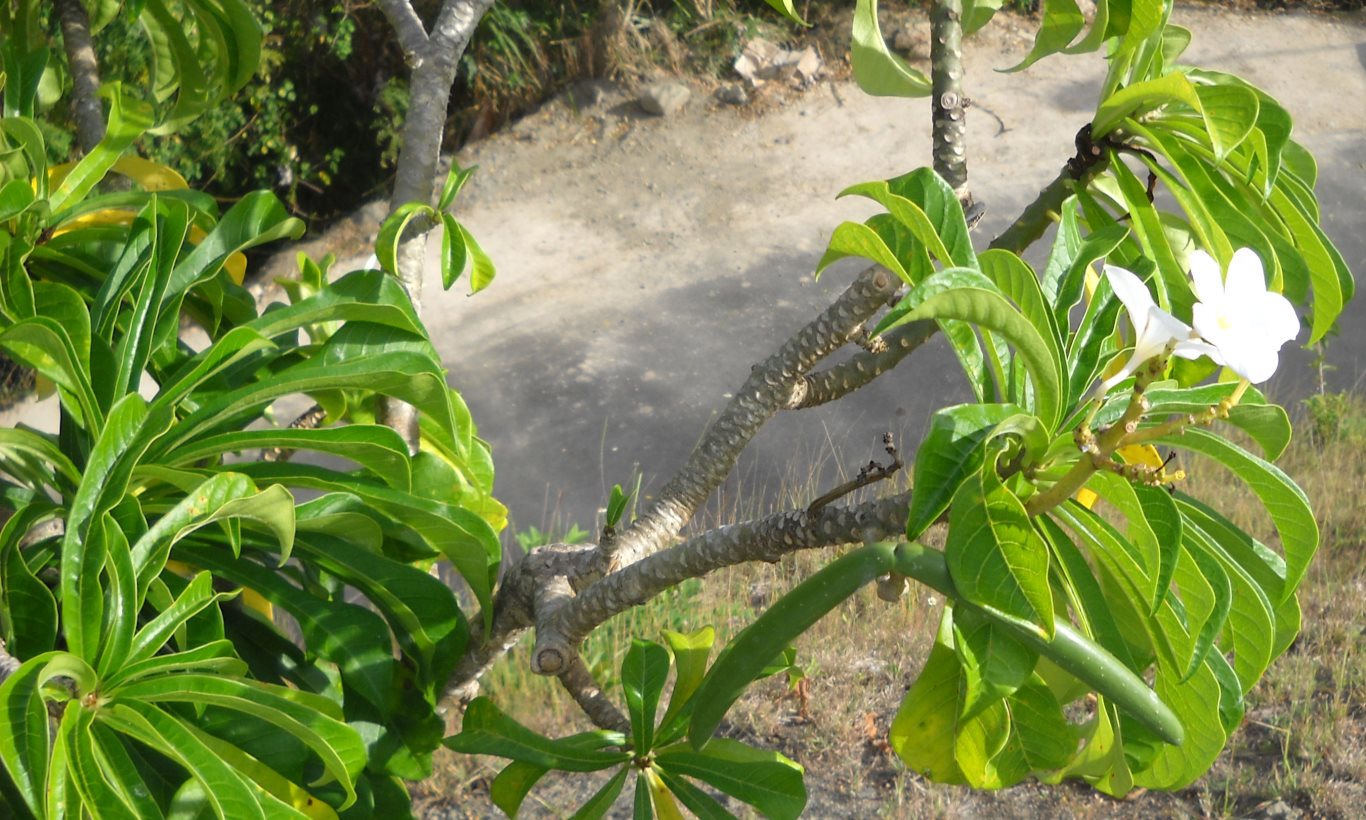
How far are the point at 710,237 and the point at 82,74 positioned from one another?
4.44 m

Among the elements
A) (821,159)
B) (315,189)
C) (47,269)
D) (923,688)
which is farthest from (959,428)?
(315,189)

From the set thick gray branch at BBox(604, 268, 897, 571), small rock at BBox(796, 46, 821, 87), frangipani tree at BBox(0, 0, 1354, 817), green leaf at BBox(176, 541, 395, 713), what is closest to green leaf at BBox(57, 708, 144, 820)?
frangipani tree at BBox(0, 0, 1354, 817)

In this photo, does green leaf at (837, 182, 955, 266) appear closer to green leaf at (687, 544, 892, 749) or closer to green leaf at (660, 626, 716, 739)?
green leaf at (687, 544, 892, 749)

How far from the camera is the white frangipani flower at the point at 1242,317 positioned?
1.99 ft

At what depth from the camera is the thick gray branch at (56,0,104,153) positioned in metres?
1.57

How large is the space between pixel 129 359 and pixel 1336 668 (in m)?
2.75

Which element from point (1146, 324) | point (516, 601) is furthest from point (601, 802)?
point (1146, 324)

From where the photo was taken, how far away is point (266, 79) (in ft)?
19.9

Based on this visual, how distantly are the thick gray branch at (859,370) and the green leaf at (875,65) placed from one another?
21 centimetres

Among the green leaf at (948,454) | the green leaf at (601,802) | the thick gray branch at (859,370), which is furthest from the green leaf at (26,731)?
the thick gray branch at (859,370)

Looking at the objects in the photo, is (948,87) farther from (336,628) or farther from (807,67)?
(807,67)

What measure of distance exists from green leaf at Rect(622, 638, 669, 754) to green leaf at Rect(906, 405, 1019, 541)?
0.54m

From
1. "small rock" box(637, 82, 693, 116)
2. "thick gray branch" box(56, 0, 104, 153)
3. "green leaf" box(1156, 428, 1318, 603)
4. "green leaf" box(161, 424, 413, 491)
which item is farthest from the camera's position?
"small rock" box(637, 82, 693, 116)

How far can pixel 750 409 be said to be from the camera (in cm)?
115
